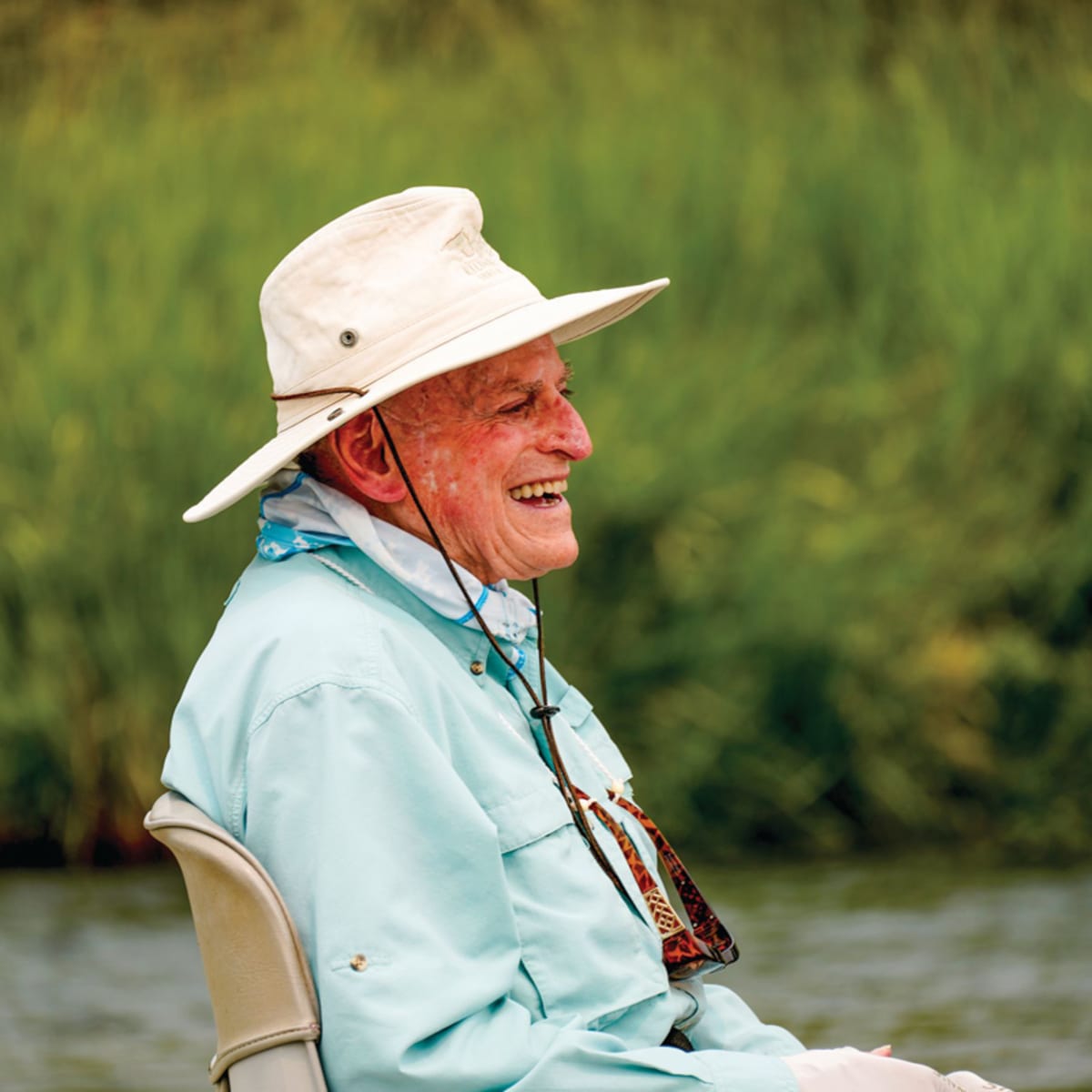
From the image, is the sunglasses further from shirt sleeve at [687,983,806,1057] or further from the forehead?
the forehead

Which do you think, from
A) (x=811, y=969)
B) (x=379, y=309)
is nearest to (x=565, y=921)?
(x=379, y=309)

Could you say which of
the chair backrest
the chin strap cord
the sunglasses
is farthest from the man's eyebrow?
the chair backrest

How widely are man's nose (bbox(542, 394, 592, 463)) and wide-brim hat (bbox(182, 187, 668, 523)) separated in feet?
0.41

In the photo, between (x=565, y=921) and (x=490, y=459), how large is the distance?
19.6 inches

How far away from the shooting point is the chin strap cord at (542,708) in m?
2.23

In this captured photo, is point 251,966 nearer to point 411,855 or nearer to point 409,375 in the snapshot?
point 411,855

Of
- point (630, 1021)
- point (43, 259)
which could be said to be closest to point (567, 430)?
point (630, 1021)

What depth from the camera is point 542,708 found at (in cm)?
233

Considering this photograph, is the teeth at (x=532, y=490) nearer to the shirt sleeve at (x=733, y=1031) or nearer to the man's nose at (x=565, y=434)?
the man's nose at (x=565, y=434)

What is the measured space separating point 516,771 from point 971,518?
14.7 feet

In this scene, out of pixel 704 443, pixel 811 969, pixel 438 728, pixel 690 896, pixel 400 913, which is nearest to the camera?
pixel 400 913

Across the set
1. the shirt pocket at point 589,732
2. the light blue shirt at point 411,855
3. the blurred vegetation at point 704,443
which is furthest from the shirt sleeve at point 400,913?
→ the blurred vegetation at point 704,443

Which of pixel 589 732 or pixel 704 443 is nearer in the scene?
pixel 589 732

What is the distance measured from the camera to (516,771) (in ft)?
7.16
